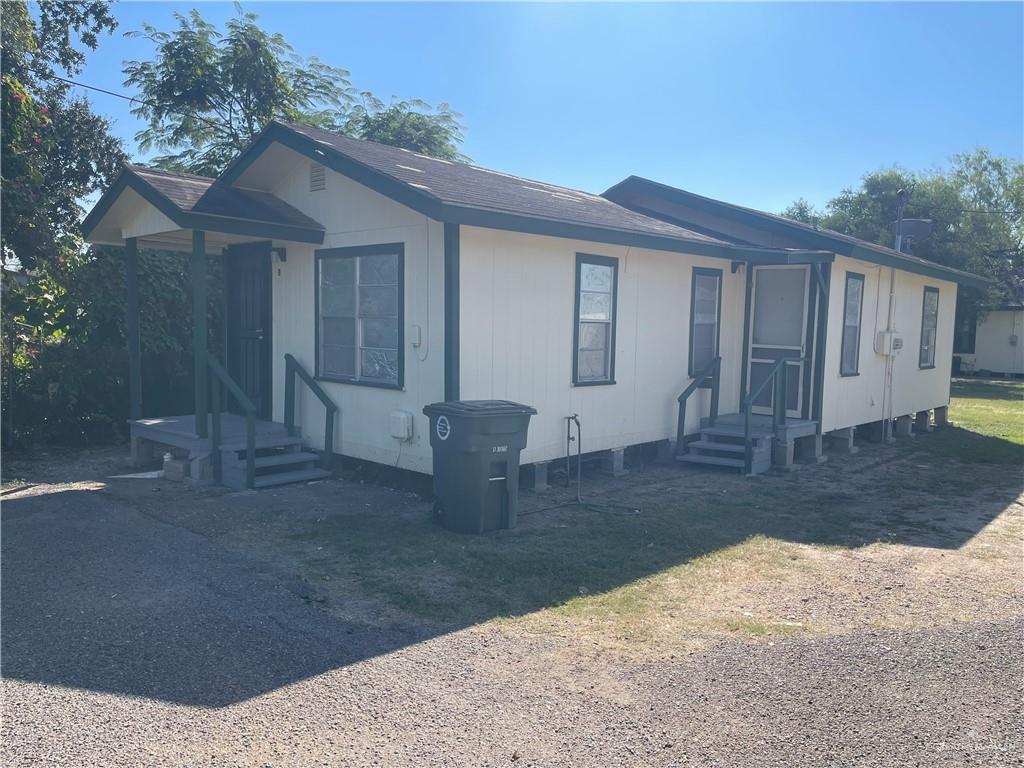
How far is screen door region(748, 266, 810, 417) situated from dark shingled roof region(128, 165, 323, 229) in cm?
614

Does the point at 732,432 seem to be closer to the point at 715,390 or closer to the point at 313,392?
the point at 715,390

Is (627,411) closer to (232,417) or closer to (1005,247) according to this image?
(232,417)

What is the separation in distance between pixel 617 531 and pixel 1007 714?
3469mm

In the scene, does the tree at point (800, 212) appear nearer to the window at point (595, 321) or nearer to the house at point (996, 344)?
the house at point (996, 344)

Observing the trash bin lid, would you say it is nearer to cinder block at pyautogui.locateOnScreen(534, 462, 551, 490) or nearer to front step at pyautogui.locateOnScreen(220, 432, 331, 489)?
cinder block at pyautogui.locateOnScreen(534, 462, 551, 490)

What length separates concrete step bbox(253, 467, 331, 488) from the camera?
27.1 feet

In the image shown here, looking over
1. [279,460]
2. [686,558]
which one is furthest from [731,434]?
[279,460]

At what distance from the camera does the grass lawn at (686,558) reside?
5.02m

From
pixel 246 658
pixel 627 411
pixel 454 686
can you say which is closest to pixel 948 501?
pixel 627 411

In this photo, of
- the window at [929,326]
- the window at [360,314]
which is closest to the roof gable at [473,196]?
the window at [360,314]

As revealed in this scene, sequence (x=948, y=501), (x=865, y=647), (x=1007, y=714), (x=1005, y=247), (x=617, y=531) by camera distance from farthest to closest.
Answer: (x=1005, y=247), (x=948, y=501), (x=617, y=531), (x=865, y=647), (x=1007, y=714)

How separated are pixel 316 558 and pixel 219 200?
4491 millimetres

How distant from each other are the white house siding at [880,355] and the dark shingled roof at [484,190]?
241 cm

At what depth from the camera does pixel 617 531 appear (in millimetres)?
6965
